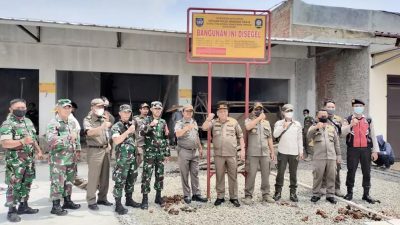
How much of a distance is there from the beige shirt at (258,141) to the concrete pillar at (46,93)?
6.84m

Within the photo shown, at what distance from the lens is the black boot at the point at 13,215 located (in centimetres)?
467

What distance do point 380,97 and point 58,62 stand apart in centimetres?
931

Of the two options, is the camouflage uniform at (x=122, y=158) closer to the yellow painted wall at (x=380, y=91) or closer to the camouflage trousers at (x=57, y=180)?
the camouflage trousers at (x=57, y=180)

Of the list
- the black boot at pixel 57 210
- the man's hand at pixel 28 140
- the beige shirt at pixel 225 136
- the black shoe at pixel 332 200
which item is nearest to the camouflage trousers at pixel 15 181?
the man's hand at pixel 28 140

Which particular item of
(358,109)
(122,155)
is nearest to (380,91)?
(358,109)

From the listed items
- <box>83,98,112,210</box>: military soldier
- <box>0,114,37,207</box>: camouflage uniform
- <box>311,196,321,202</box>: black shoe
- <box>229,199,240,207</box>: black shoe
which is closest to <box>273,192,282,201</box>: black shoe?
<box>311,196,321,202</box>: black shoe

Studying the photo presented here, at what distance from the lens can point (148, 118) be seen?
5609 mm

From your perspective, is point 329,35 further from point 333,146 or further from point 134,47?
point 333,146

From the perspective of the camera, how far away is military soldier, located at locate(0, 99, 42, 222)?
4691 mm

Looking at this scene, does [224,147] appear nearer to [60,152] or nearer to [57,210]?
[60,152]

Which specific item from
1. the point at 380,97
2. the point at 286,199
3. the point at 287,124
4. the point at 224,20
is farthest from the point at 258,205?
the point at 380,97

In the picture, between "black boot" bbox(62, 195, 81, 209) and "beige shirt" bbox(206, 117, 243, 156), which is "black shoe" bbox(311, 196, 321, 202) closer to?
"beige shirt" bbox(206, 117, 243, 156)

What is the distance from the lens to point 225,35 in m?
6.17

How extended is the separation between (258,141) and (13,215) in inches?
143
